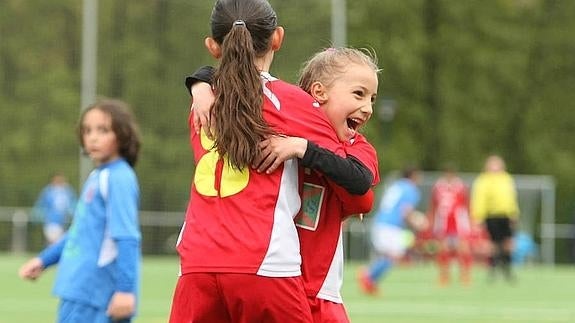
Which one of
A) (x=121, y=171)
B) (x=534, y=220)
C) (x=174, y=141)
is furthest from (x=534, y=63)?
(x=121, y=171)

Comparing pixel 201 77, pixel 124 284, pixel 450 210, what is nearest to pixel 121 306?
pixel 124 284

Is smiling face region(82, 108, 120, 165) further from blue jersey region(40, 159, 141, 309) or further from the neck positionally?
the neck

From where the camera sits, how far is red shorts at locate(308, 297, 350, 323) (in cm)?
496

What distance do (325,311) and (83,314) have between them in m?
2.03

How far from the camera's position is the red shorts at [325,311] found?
496 centimetres

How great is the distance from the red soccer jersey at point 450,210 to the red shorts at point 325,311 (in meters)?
20.2

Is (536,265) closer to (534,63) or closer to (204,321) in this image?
(534,63)

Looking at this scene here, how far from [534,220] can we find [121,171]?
33793mm

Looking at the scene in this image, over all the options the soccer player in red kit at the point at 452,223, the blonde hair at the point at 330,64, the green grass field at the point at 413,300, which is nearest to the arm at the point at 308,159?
the blonde hair at the point at 330,64

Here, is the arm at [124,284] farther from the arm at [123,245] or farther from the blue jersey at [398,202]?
the blue jersey at [398,202]

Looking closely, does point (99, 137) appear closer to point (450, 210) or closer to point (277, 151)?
point (277, 151)

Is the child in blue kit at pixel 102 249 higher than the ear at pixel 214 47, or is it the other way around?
the ear at pixel 214 47

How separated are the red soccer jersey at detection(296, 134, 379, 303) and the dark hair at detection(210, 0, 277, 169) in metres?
0.27

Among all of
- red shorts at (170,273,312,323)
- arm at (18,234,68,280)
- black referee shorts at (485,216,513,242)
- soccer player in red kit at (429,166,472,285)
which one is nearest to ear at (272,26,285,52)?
red shorts at (170,273,312,323)
